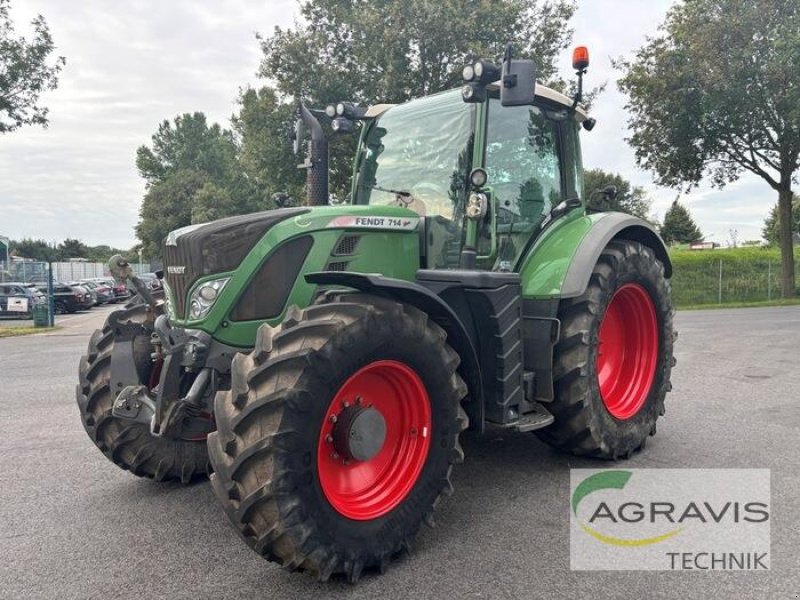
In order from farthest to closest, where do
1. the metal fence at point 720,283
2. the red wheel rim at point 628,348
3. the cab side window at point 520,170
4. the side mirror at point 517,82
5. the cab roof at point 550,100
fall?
the metal fence at point 720,283
the red wheel rim at point 628,348
the cab roof at point 550,100
the cab side window at point 520,170
the side mirror at point 517,82

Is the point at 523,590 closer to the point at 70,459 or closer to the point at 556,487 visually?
the point at 556,487

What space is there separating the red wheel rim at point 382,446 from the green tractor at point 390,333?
0.04 feet

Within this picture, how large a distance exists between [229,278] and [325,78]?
14365 millimetres

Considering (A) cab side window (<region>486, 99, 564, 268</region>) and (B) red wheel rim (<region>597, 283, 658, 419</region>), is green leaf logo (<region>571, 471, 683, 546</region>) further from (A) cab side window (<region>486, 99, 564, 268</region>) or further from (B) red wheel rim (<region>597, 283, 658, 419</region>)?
(A) cab side window (<region>486, 99, 564, 268</region>)

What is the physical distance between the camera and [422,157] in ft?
13.4

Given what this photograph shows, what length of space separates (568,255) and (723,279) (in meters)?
21.7

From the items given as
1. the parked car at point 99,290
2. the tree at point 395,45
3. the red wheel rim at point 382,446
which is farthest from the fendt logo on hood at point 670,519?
the parked car at point 99,290

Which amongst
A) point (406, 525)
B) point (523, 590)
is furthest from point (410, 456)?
point (523, 590)

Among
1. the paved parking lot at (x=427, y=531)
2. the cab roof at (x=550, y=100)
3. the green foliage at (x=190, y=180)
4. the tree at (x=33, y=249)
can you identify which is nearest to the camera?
the paved parking lot at (x=427, y=531)

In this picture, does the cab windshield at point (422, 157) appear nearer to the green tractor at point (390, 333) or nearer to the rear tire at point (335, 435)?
the green tractor at point (390, 333)

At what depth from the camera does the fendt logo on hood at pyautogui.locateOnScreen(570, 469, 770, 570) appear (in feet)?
9.61

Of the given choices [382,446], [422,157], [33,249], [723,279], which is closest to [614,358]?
[422,157]

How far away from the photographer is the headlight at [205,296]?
3.14 metres

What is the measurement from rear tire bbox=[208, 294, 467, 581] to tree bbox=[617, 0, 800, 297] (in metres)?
18.0
